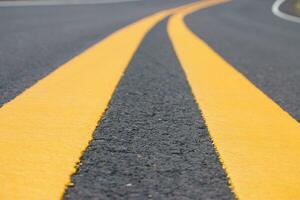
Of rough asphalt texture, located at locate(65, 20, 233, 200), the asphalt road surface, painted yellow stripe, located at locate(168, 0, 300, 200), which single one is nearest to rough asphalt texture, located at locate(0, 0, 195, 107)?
the asphalt road surface

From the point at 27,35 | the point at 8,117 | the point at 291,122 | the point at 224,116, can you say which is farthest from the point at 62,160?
the point at 27,35

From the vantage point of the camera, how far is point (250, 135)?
162 cm

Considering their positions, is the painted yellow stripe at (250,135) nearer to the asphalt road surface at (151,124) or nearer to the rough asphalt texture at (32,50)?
the asphalt road surface at (151,124)

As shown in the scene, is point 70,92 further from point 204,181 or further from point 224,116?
point 204,181

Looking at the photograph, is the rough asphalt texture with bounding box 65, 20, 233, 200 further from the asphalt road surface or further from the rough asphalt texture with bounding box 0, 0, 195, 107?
the rough asphalt texture with bounding box 0, 0, 195, 107

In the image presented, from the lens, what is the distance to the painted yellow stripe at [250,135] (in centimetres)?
117

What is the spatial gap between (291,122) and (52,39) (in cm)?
357

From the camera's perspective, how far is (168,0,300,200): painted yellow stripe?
117 cm

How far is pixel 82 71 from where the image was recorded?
2955 mm

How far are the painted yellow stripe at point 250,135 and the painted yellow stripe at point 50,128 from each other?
0.39m

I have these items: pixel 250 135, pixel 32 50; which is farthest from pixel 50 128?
pixel 32 50

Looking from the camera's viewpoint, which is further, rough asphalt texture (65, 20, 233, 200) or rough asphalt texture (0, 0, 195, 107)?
rough asphalt texture (0, 0, 195, 107)

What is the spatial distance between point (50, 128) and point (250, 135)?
2.03 ft

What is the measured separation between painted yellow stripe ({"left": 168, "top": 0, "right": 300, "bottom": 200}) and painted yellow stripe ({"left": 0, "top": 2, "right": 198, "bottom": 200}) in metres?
0.39
